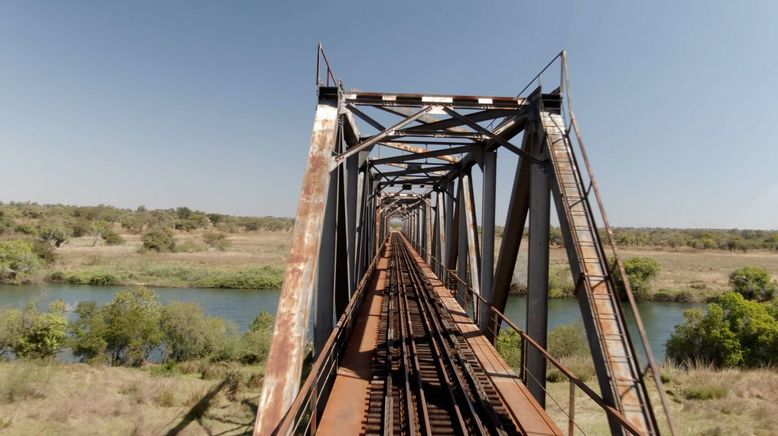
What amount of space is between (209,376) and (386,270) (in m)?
10.6

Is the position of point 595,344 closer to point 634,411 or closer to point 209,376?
point 634,411

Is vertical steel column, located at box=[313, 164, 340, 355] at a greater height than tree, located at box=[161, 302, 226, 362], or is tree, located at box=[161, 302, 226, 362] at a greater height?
vertical steel column, located at box=[313, 164, 340, 355]

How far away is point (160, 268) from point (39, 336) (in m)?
29.1

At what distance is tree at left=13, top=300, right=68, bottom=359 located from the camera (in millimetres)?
19766

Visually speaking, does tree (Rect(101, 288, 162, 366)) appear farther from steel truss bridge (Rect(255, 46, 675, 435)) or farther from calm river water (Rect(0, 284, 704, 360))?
steel truss bridge (Rect(255, 46, 675, 435))

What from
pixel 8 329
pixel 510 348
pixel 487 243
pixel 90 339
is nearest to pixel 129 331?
pixel 90 339

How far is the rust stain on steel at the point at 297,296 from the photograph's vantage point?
390 centimetres

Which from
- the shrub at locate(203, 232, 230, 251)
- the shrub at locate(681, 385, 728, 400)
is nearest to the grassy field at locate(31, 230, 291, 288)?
the shrub at locate(203, 232, 230, 251)

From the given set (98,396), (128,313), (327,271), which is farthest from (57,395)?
(327,271)

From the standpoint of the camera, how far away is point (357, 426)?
4848mm

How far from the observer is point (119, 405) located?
13.9 metres

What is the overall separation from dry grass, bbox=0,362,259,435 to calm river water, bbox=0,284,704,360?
12.5 m

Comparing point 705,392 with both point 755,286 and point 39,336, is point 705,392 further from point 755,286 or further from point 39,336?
point 39,336

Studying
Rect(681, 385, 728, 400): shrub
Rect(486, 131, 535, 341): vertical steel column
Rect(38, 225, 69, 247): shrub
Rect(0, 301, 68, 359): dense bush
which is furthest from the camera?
Rect(38, 225, 69, 247): shrub
